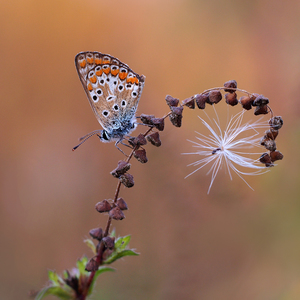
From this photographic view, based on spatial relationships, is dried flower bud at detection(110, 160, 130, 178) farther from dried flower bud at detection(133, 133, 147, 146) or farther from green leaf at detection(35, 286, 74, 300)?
green leaf at detection(35, 286, 74, 300)

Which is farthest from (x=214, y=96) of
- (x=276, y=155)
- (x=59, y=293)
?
(x=59, y=293)

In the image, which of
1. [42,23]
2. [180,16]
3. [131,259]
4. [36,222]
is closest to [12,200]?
[36,222]

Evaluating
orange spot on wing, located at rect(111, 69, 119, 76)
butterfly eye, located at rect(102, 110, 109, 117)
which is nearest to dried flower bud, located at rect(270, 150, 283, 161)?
butterfly eye, located at rect(102, 110, 109, 117)

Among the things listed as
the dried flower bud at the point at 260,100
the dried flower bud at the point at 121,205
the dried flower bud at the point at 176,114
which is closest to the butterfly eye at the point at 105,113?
the dried flower bud at the point at 176,114

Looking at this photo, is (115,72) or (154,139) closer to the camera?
(154,139)

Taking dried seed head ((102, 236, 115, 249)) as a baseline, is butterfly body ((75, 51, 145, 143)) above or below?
above

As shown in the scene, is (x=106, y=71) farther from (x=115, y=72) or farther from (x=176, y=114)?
(x=176, y=114)

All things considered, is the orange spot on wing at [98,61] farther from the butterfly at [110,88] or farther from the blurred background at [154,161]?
the blurred background at [154,161]
